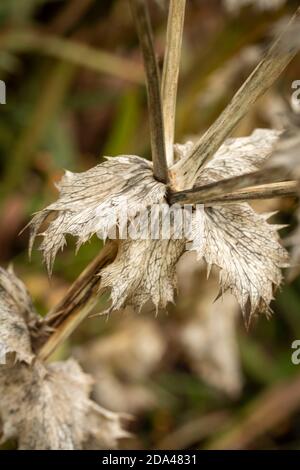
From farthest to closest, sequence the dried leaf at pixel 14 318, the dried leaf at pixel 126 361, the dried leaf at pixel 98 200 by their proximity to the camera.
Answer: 1. the dried leaf at pixel 126 361
2. the dried leaf at pixel 14 318
3. the dried leaf at pixel 98 200

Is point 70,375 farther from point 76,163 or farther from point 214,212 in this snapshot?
point 76,163

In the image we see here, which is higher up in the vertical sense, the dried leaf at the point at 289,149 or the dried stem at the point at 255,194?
the dried leaf at the point at 289,149

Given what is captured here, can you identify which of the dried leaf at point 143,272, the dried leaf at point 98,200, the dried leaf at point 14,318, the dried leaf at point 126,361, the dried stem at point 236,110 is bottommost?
the dried leaf at point 126,361

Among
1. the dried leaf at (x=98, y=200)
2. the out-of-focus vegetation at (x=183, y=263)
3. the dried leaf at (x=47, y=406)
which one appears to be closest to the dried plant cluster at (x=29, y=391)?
the dried leaf at (x=47, y=406)

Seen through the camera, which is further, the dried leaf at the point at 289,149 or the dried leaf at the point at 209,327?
the dried leaf at the point at 209,327

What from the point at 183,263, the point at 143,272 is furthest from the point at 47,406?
the point at 183,263

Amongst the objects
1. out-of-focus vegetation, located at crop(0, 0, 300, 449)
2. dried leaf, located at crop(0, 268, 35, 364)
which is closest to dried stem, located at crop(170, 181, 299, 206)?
dried leaf, located at crop(0, 268, 35, 364)

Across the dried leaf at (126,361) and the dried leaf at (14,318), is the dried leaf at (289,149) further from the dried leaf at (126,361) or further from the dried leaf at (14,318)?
the dried leaf at (126,361)

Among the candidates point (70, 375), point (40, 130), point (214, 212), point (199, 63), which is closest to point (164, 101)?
point (214, 212)
